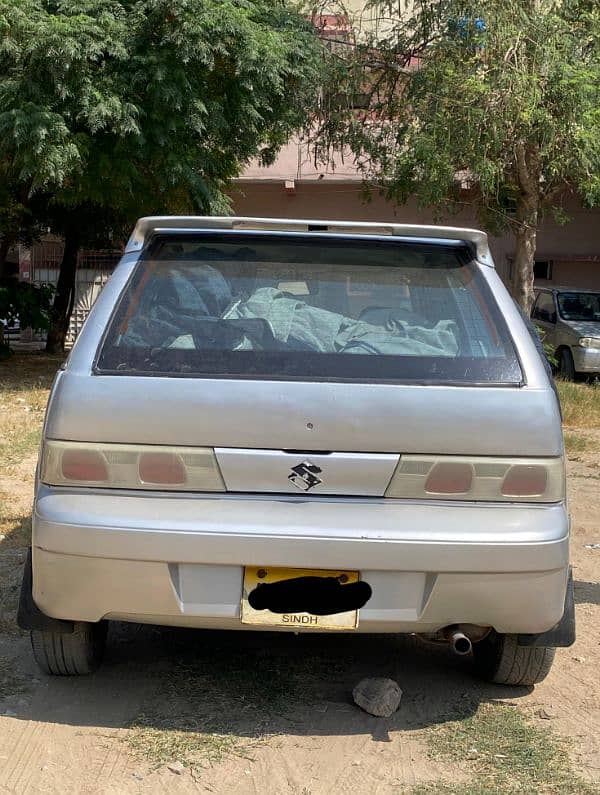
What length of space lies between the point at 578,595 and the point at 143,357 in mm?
2986

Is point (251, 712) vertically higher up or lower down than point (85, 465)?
lower down

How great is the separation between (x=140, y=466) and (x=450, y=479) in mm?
1022

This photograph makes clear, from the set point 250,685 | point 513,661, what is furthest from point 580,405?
point 250,685

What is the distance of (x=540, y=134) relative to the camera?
12.3m

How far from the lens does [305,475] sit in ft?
10.6

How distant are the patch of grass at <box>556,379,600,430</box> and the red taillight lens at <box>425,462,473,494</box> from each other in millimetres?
8485

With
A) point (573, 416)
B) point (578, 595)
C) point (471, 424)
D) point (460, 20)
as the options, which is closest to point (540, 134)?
point (460, 20)

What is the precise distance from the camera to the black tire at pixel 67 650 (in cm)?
371

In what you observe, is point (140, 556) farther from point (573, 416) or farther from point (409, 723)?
point (573, 416)

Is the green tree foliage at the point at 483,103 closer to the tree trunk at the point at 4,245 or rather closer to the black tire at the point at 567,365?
the black tire at the point at 567,365

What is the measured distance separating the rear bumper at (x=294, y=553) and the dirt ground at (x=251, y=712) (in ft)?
1.48

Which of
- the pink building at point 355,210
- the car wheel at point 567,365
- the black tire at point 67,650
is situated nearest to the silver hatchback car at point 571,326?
the car wheel at point 567,365

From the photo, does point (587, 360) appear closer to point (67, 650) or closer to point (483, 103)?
point (483, 103)

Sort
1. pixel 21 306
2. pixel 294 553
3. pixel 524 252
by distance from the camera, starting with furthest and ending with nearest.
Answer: pixel 21 306, pixel 524 252, pixel 294 553
